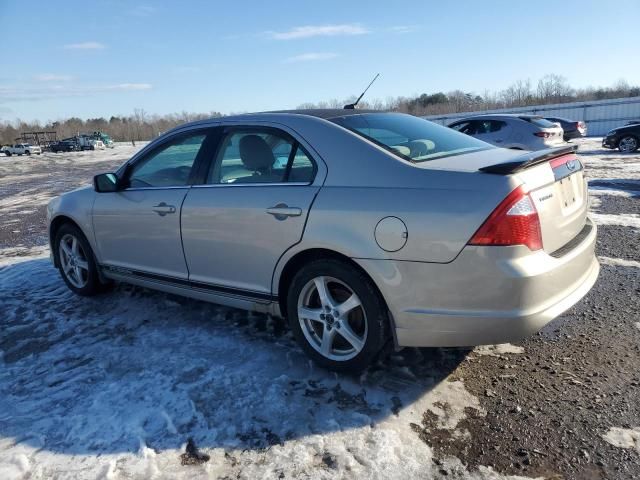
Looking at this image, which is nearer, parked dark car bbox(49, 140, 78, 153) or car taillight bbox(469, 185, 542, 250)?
car taillight bbox(469, 185, 542, 250)

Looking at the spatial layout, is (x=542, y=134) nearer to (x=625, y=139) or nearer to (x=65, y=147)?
(x=625, y=139)

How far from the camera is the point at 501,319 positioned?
2.58 meters

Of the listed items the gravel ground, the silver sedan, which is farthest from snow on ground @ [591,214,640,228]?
the silver sedan

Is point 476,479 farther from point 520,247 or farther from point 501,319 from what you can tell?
point 520,247

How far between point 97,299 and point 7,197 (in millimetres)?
11893

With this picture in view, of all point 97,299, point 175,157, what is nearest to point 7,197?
point 97,299

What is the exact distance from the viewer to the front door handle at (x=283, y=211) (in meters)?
3.10

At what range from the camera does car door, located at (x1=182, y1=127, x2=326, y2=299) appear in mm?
3172

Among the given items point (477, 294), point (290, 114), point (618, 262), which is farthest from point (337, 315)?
point (618, 262)

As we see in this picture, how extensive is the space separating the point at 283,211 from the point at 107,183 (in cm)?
202

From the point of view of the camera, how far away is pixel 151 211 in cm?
399

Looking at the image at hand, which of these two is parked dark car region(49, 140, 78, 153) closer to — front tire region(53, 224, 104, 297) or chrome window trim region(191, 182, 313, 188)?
front tire region(53, 224, 104, 297)

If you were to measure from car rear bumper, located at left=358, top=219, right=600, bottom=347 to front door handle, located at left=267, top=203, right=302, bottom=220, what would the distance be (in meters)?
0.54

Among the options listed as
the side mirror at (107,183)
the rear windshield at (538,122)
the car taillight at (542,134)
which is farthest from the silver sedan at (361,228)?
the rear windshield at (538,122)
